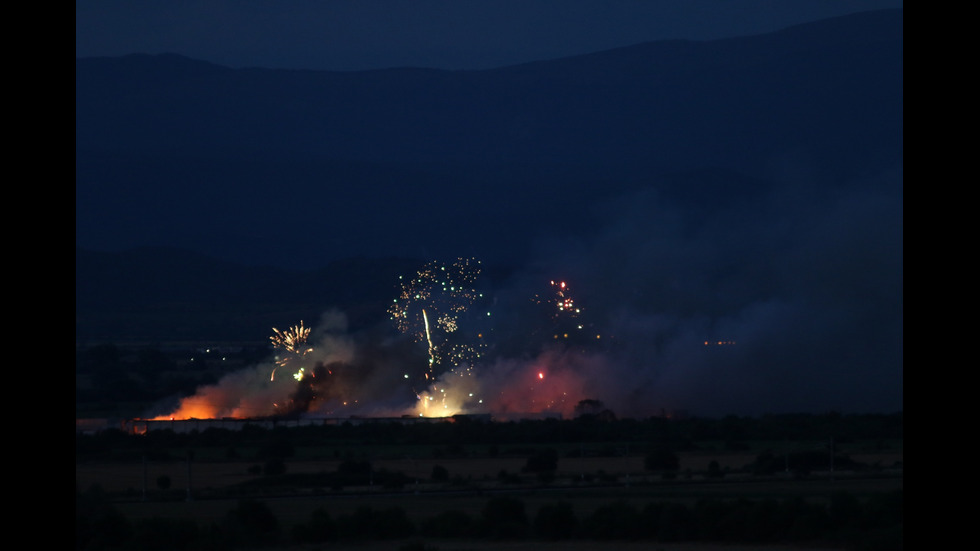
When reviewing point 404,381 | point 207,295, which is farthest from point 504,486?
point 207,295

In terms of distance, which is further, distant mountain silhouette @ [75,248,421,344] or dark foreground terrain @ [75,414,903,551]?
distant mountain silhouette @ [75,248,421,344]

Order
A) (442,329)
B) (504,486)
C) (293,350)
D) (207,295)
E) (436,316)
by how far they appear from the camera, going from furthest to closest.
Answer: (207,295) < (436,316) < (442,329) < (293,350) < (504,486)

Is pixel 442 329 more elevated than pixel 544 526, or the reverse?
pixel 442 329

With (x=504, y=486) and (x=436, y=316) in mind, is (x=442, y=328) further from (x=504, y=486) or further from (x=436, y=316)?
(x=504, y=486)

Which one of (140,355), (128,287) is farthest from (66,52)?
(128,287)

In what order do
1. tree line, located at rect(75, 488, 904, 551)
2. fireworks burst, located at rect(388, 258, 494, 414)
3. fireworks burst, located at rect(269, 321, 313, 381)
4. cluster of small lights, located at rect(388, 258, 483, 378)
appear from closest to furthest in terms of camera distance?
1. tree line, located at rect(75, 488, 904, 551)
2. fireworks burst, located at rect(269, 321, 313, 381)
3. fireworks burst, located at rect(388, 258, 494, 414)
4. cluster of small lights, located at rect(388, 258, 483, 378)

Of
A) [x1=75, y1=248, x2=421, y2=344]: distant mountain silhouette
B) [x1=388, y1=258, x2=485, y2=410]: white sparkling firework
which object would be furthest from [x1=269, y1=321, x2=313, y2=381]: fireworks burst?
[x1=75, y1=248, x2=421, y2=344]: distant mountain silhouette

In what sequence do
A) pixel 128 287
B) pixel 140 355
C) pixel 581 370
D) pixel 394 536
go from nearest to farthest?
pixel 394 536 → pixel 581 370 → pixel 140 355 → pixel 128 287

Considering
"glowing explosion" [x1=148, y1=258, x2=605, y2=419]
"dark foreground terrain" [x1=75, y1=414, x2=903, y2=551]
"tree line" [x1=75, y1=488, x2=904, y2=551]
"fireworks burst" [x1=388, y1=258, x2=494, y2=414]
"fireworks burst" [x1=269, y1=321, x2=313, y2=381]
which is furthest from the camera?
"fireworks burst" [x1=388, y1=258, x2=494, y2=414]

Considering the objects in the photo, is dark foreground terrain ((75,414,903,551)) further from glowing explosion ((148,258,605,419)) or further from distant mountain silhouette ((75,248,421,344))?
distant mountain silhouette ((75,248,421,344))

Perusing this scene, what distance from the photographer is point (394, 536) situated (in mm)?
28500

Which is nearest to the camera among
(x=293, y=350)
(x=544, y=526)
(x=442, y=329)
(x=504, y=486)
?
(x=544, y=526)

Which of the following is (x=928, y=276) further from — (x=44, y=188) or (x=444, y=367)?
(x=444, y=367)

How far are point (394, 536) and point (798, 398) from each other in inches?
1862
